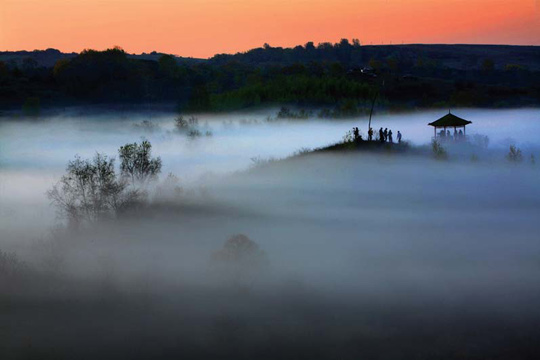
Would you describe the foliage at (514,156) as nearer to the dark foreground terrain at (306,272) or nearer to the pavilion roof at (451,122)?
the dark foreground terrain at (306,272)

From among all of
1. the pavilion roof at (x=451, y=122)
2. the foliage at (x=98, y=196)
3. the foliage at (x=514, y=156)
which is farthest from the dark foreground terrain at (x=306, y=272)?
the pavilion roof at (x=451, y=122)

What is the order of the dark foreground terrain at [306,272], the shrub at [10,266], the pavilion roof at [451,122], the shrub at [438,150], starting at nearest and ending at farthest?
the dark foreground terrain at [306,272] < the pavilion roof at [451,122] < the shrub at [10,266] < the shrub at [438,150]

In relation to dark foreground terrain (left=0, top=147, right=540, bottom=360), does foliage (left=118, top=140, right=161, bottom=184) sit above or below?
above

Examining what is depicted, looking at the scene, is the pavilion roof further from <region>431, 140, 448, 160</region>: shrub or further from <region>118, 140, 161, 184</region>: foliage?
<region>118, 140, 161, 184</region>: foliage

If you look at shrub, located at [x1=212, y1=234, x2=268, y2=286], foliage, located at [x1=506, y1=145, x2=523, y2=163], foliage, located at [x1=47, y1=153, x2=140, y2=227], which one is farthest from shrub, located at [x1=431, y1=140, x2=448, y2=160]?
foliage, located at [x1=47, y1=153, x2=140, y2=227]

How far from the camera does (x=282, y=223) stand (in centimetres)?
11581

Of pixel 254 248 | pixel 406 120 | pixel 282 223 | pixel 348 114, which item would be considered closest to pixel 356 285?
pixel 254 248

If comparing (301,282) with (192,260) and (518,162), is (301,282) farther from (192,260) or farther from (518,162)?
(518,162)

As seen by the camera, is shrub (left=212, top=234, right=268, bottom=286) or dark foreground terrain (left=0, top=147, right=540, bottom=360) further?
shrub (left=212, top=234, right=268, bottom=286)

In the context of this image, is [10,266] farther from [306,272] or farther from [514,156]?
[514,156]

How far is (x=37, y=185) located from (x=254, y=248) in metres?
89.0

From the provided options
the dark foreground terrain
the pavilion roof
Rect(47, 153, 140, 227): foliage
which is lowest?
the dark foreground terrain

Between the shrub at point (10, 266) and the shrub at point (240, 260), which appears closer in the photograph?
the shrub at point (240, 260)

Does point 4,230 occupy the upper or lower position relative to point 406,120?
lower
